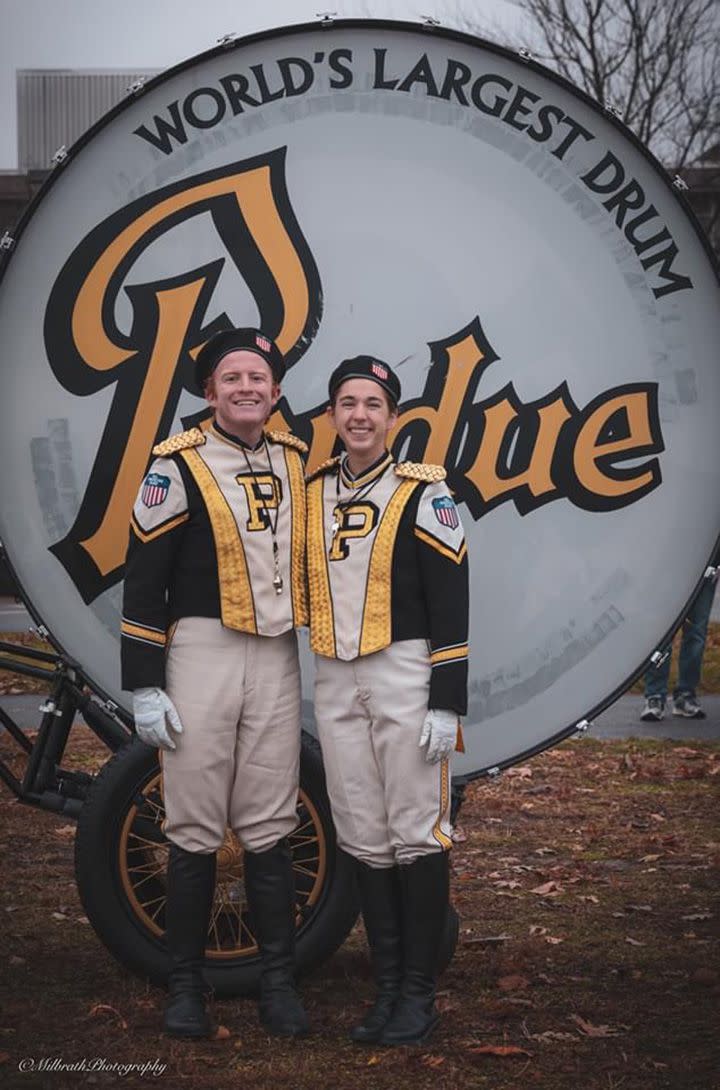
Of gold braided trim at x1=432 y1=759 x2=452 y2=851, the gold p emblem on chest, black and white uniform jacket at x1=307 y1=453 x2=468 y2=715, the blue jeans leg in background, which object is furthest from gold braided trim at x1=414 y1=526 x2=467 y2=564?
the blue jeans leg in background

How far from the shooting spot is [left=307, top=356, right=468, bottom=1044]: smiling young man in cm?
371

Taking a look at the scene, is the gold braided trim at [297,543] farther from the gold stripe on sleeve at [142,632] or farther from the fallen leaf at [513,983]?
the fallen leaf at [513,983]

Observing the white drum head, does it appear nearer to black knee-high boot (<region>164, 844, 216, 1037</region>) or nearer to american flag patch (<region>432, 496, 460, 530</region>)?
american flag patch (<region>432, 496, 460, 530</region>)

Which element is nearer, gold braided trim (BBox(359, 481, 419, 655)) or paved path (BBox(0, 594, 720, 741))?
gold braided trim (BBox(359, 481, 419, 655))

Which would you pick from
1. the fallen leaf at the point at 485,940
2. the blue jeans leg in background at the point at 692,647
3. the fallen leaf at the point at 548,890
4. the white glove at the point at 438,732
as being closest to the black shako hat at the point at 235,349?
the white glove at the point at 438,732

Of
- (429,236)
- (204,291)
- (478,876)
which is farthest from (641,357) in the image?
(478,876)

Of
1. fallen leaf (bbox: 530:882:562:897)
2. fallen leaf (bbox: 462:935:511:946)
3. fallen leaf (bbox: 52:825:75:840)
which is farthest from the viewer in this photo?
fallen leaf (bbox: 52:825:75:840)

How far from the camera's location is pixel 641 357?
4.07 metres

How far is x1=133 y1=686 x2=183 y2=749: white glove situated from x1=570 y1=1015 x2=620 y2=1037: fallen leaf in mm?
1277

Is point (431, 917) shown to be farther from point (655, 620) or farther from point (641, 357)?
point (641, 357)

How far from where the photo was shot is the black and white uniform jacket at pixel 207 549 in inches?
147

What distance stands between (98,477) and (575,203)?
1468 mm

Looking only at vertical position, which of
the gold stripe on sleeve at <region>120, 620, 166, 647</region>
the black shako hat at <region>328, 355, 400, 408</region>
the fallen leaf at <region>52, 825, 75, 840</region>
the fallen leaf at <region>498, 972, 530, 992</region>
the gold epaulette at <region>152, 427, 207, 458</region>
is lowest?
the fallen leaf at <region>52, 825, 75, 840</region>

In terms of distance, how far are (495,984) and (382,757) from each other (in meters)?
0.95
